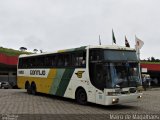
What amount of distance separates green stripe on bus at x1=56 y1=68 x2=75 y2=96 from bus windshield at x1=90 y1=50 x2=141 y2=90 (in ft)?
7.60

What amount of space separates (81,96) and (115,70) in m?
2.96

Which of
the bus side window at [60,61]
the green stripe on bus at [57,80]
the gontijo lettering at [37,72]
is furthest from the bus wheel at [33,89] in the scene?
the bus side window at [60,61]

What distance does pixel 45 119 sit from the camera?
43.1ft

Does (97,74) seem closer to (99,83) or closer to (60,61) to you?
(99,83)

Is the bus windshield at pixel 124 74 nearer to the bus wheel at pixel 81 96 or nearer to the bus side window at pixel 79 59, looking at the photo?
the bus side window at pixel 79 59

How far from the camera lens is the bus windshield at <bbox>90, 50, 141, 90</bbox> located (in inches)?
664

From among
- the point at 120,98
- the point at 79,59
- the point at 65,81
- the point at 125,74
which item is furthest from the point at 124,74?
the point at 65,81

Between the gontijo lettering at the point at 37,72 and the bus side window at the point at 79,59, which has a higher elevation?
the bus side window at the point at 79,59

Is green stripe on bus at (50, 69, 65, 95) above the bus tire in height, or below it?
above

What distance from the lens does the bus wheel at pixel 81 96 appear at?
61.2 ft

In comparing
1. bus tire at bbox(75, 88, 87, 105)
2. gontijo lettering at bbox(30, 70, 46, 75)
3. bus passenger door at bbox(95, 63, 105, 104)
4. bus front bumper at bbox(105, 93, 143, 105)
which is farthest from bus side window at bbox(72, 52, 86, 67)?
gontijo lettering at bbox(30, 70, 46, 75)

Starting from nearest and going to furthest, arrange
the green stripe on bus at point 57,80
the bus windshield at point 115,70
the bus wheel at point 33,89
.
A: the bus windshield at point 115,70 → the green stripe on bus at point 57,80 → the bus wheel at point 33,89

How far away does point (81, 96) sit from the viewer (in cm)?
1902

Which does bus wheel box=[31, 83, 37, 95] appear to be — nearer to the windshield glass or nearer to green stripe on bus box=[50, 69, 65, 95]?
green stripe on bus box=[50, 69, 65, 95]
